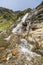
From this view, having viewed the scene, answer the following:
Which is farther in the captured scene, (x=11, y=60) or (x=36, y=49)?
(x=36, y=49)

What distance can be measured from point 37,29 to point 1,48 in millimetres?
7785

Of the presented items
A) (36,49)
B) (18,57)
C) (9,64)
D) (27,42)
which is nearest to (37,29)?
(27,42)

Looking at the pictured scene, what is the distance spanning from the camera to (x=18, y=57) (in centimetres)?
2678

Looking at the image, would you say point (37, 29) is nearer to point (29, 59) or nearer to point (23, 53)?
point (23, 53)

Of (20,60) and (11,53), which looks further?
(11,53)

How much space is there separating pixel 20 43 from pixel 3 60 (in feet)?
30.6

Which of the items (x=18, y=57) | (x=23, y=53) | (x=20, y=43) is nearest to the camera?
(x=18, y=57)

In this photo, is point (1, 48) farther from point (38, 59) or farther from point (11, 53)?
point (38, 59)

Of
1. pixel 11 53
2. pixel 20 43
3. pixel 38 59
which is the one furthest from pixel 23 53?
pixel 20 43

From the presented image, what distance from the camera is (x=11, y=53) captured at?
28109 mm

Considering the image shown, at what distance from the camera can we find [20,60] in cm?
2564

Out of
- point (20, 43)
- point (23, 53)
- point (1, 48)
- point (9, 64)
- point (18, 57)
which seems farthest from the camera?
point (20, 43)

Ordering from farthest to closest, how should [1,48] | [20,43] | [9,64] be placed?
[20,43] → [1,48] → [9,64]

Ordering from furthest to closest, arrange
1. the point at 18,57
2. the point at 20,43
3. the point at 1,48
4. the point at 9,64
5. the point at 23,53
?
the point at 20,43 < the point at 1,48 < the point at 23,53 < the point at 18,57 < the point at 9,64
